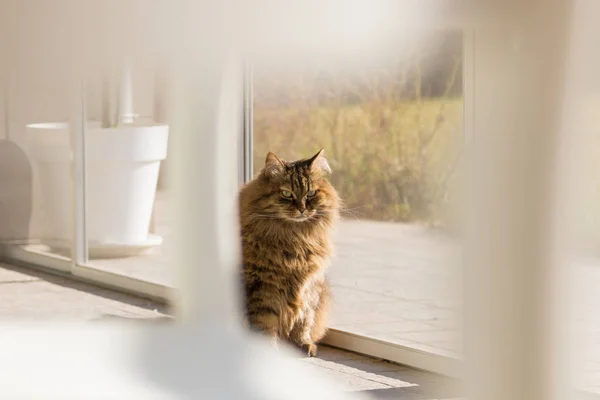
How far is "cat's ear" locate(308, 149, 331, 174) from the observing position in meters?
1.91

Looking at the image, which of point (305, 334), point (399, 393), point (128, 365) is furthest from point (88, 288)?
point (128, 365)

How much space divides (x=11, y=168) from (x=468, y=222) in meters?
3.01

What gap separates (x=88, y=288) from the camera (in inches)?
112

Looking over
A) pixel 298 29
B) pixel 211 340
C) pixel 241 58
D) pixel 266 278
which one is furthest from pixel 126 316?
pixel 298 29

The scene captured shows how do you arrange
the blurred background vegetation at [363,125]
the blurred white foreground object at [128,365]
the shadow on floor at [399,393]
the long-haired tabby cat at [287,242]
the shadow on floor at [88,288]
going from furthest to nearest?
the shadow on floor at [88,288]
the long-haired tabby cat at [287,242]
the blurred background vegetation at [363,125]
the shadow on floor at [399,393]
the blurred white foreground object at [128,365]

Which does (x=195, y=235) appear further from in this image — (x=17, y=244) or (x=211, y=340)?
(x=17, y=244)

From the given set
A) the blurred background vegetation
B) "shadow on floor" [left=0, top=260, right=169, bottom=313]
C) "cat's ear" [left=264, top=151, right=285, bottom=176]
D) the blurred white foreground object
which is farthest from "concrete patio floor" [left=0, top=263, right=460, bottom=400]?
"cat's ear" [left=264, top=151, right=285, bottom=176]

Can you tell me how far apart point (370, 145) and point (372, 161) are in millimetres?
40

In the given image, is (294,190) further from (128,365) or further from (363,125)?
(128,365)

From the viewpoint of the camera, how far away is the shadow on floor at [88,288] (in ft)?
8.29

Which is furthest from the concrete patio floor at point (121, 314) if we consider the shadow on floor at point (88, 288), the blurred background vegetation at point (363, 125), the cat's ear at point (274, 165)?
the cat's ear at point (274, 165)

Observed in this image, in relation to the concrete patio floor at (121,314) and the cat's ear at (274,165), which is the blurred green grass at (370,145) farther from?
the concrete patio floor at (121,314)

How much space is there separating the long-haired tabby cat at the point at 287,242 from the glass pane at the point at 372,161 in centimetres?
13

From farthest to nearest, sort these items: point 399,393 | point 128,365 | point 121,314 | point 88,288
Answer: point 88,288 → point 121,314 → point 399,393 → point 128,365
